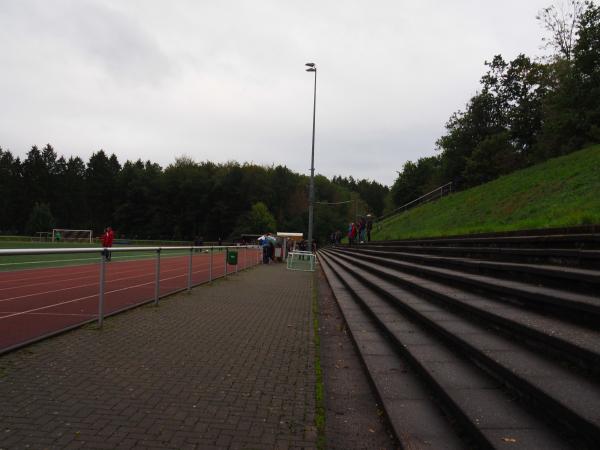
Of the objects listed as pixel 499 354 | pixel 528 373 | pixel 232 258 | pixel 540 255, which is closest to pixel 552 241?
pixel 540 255

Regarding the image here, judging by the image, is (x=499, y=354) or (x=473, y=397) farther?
(x=499, y=354)

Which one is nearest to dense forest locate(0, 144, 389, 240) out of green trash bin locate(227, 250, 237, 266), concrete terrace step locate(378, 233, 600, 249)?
green trash bin locate(227, 250, 237, 266)

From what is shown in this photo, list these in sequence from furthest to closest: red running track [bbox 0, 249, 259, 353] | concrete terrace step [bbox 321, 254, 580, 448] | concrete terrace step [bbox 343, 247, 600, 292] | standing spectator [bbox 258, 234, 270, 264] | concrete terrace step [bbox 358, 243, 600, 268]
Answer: standing spectator [bbox 258, 234, 270, 264], red running track [bbox 0, 249, 259, 353], concrete terrace step [bbox 358, 243, 600, 268], concrete terrace step [bbox 343, 247, 600, 292], concrete terrace step [bbox 321, 254, 580, 448]

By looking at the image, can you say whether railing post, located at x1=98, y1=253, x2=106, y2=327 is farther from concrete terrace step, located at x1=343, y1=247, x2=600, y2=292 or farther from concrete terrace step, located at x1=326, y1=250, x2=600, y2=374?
concrete terrace step, located at x1=343, y1=247, x2=600, y2=292

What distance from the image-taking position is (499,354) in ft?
11.2

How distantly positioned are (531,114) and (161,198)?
72.6 m

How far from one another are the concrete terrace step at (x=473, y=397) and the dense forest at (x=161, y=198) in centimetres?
7858

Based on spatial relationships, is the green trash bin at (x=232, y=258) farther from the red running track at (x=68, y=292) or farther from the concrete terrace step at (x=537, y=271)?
the concrete terrace step at (x=537, y=271)

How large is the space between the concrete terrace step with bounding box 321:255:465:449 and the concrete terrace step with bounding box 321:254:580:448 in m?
0.11

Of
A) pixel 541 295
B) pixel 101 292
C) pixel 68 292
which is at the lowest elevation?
pixel 68 292

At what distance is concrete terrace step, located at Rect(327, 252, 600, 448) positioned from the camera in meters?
2.35

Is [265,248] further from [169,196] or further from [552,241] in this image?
[169,196]

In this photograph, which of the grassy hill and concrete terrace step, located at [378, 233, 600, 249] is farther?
the grassy hill

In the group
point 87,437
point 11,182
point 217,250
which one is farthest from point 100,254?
point 11,182
